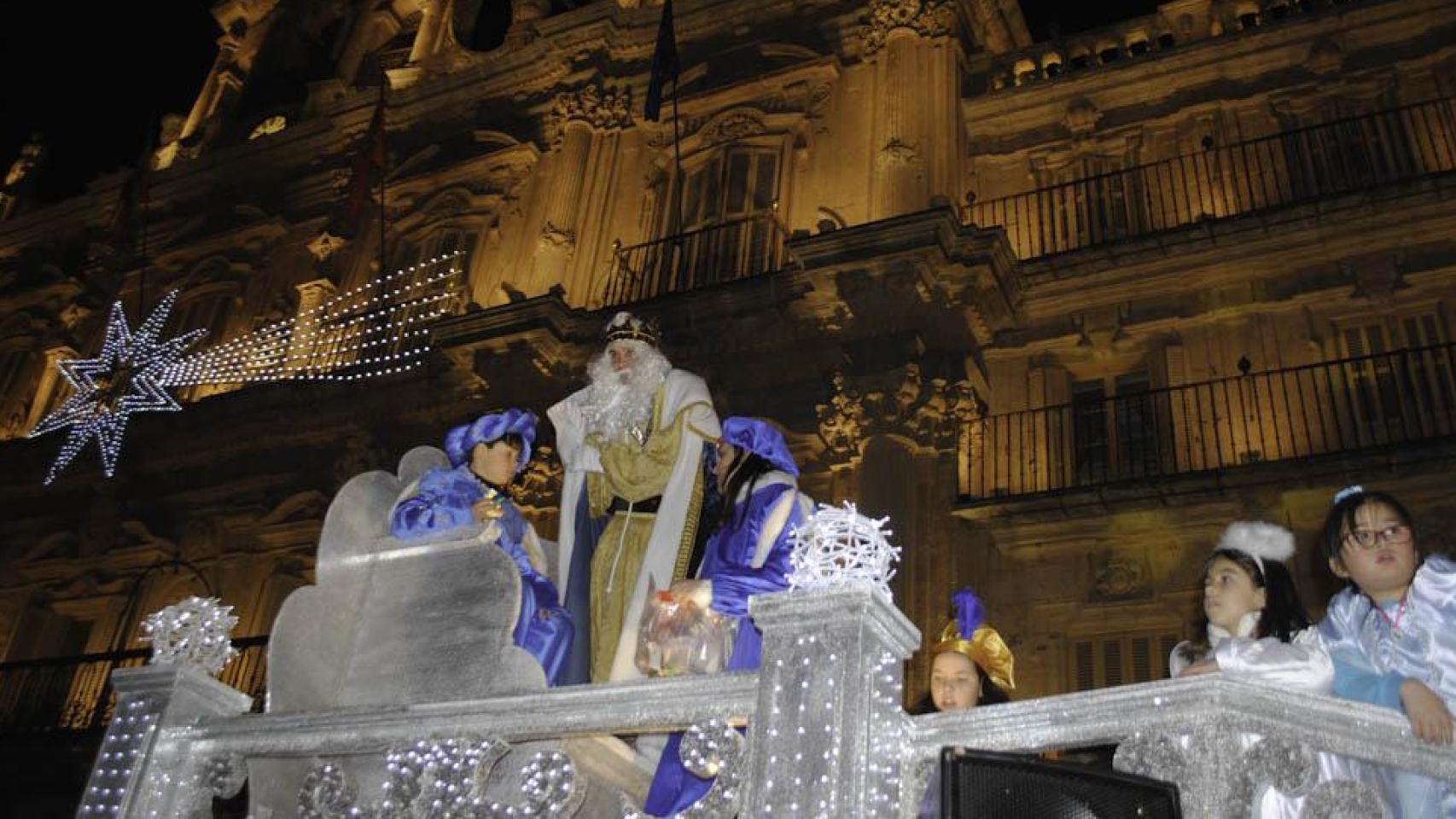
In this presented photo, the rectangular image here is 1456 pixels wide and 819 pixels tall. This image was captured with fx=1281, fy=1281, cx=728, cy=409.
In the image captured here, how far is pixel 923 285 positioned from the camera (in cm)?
1150

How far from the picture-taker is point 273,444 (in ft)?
49.4

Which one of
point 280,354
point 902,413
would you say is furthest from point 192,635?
point 280,354

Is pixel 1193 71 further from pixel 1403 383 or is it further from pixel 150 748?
pixel 150 748

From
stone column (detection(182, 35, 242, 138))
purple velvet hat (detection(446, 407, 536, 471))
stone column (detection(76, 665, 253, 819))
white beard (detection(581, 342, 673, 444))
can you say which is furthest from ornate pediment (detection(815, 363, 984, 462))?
stone column (detection(182, 35, 242, 138))

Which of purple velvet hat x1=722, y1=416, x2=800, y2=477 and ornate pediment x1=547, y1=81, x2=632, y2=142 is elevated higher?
ornate pediment x1=547, y1=81, x2=632, y2=142

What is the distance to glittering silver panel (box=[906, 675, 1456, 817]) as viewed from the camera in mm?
2779

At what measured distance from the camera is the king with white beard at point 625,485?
4.81m

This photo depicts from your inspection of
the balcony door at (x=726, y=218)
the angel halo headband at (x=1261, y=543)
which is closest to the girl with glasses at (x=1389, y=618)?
the angel halo headband at (x=1261, y=543)

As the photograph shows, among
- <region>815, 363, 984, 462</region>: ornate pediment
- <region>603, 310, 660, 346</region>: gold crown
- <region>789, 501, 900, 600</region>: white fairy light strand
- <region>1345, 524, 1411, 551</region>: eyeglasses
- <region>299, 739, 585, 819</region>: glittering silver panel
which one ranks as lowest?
<region>299, 739, 585, 819</region>: glittering silver panel

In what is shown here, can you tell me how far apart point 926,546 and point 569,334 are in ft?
14.2

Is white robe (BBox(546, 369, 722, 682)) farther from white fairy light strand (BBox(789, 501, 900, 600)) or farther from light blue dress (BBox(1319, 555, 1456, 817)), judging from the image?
light blue dress (BBox(1319, 555, 1456, 817))

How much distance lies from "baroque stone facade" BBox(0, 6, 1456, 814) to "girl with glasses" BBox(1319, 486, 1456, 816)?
6.78 m

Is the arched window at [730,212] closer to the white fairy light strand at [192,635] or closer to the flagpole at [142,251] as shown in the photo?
the flagpole at [142,251]

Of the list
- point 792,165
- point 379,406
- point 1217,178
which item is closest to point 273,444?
point 379,406
